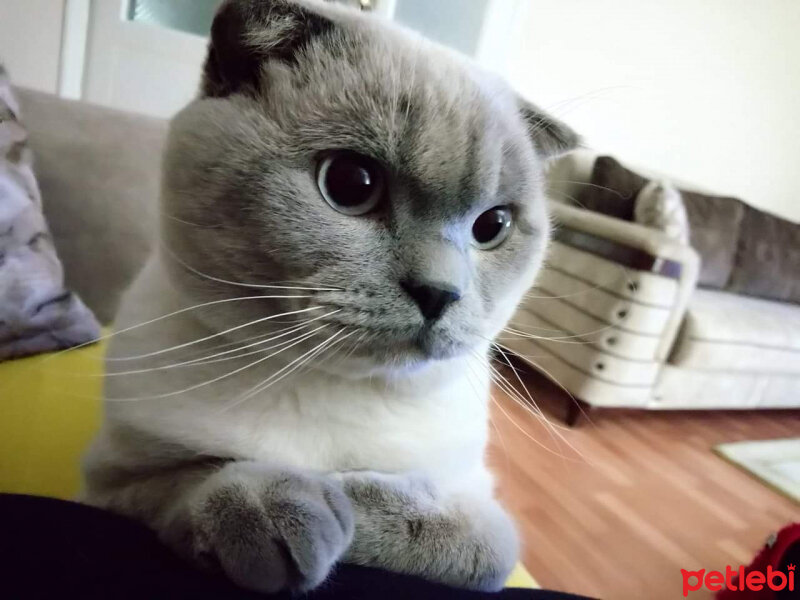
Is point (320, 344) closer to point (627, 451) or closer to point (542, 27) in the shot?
point (627, 451)

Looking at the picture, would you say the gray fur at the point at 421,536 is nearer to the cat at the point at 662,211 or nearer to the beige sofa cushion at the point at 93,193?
the beige sofa cushion at the point at 93,193

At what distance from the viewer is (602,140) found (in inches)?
156

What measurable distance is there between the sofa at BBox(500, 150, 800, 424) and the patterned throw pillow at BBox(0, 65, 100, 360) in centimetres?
150

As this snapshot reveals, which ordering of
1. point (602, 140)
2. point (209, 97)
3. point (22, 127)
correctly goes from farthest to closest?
point (602, 140), point (22, 127), point (209, 97)

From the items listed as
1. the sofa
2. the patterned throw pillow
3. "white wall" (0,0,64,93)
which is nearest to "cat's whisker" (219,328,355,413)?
the patterned throw pillow

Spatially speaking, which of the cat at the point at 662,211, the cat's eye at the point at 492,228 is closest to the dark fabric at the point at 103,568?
the cat's eye at the point at 492,228

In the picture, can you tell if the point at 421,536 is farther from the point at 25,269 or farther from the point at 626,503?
the point at 626,503

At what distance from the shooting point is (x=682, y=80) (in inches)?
162

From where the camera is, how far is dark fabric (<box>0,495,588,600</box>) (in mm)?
436

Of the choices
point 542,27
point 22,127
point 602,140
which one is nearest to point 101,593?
point 22,127

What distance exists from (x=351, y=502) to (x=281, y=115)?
0.39 metres

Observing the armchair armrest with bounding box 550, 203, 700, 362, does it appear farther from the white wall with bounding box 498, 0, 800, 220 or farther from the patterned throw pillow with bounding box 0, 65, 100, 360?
the patterned throw pillow with bounding box 0, 65, 100, 360

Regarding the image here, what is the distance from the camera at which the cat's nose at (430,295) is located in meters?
0.55

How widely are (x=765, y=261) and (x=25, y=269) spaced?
368cm
